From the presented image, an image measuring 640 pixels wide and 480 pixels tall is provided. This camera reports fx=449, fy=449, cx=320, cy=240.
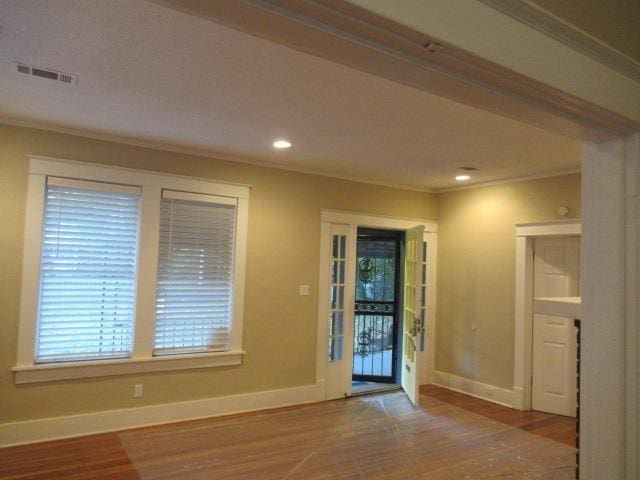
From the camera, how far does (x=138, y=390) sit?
162 inches

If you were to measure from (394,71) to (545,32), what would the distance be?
0.43 meters

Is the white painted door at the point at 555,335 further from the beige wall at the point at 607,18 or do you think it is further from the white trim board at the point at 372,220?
the beige wall at the point at 607,18

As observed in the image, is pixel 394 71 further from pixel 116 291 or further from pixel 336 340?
pixel 336 340

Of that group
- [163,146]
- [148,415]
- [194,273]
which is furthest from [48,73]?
[148,415]

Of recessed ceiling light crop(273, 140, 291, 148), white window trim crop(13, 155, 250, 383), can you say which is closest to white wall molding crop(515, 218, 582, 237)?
recessed ceiling light crop(273, 140, 291, 148)

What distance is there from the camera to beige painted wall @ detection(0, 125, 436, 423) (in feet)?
11.9

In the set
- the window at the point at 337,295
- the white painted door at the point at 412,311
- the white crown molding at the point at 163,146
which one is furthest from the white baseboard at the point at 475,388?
the white crown molding at the point at 163,146

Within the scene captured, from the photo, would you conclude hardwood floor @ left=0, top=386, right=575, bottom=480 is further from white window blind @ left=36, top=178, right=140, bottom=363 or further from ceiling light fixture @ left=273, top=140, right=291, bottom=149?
ceiling light fixture @ left=273, top=140, right=291, bottom=149

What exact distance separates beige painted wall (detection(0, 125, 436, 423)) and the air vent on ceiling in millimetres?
1226

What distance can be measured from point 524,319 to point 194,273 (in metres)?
3.61

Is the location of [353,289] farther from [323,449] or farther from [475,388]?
[323,449]

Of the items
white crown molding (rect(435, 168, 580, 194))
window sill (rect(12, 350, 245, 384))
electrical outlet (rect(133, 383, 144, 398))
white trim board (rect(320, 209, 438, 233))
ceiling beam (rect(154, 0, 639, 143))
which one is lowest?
electrical outlet (rect(133, 383, 144, 398))

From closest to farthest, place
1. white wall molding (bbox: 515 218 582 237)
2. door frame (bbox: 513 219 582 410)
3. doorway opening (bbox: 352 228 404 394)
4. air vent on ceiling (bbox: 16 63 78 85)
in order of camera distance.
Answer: air vent on ceiling (bbox: 16 63 78 85) → white wall molding (bbox: 515 218 582 237) → door frame (bbox: 513 219 582 410) → doorway opening (bbox: 352 228 404 394)

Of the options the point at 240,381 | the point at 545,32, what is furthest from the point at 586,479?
the point at 240,381
